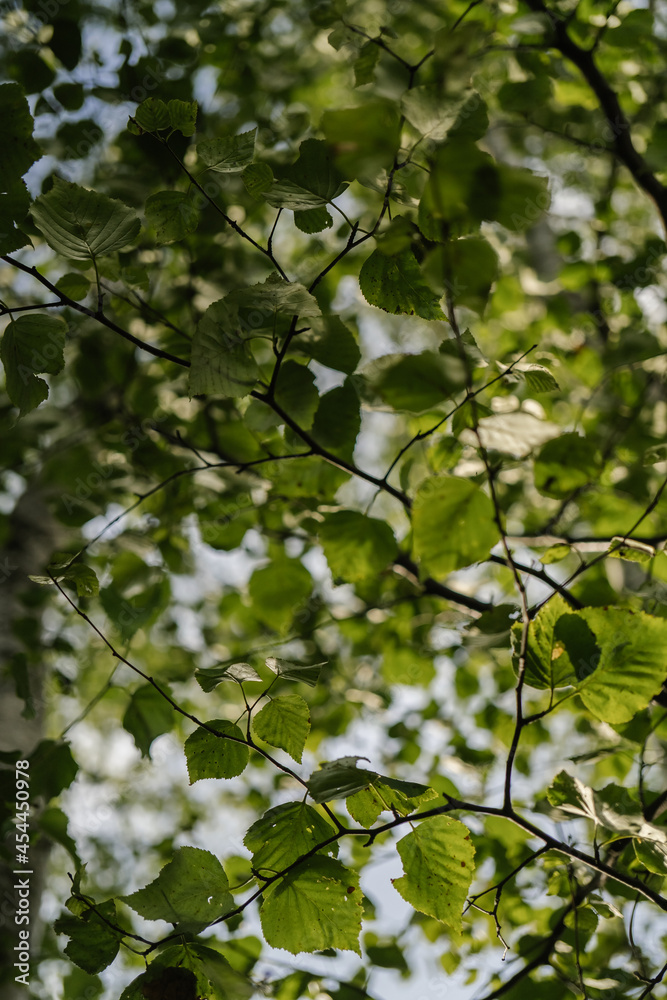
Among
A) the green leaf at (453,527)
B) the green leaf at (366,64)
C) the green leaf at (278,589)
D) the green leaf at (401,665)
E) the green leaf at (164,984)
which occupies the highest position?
the green leaf at (366,64)

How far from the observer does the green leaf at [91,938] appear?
0.60m

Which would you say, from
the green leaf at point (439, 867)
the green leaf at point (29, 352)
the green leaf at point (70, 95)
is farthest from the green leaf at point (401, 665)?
the green leaf at point (70, 95)

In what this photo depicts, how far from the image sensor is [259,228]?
276 centimetres

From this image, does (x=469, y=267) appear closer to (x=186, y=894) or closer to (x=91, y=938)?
(x=186, y=894)

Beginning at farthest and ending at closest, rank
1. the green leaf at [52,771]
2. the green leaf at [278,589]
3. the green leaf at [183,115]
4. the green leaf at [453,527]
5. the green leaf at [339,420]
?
the green leaf at [278,589]
the green leaf at [52,771]
the green leaf at [339,420]
the green leaf at [183,115]
the green leaf at [453,527]

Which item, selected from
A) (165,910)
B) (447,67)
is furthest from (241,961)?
(447,67)

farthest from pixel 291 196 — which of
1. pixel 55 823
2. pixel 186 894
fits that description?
pixel 55 823

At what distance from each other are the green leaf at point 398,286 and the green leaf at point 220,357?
0.50ft

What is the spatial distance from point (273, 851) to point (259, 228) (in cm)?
273

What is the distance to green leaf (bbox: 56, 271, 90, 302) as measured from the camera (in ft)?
2.59

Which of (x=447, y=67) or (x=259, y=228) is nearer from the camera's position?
(x=447, y=67)

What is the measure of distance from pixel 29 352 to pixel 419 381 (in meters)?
0.46

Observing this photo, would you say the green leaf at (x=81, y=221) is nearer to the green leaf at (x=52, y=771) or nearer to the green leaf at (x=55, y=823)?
the green leaf at (x=52, y=771)

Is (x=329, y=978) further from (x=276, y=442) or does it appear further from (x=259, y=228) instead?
(x=259, y=228)
